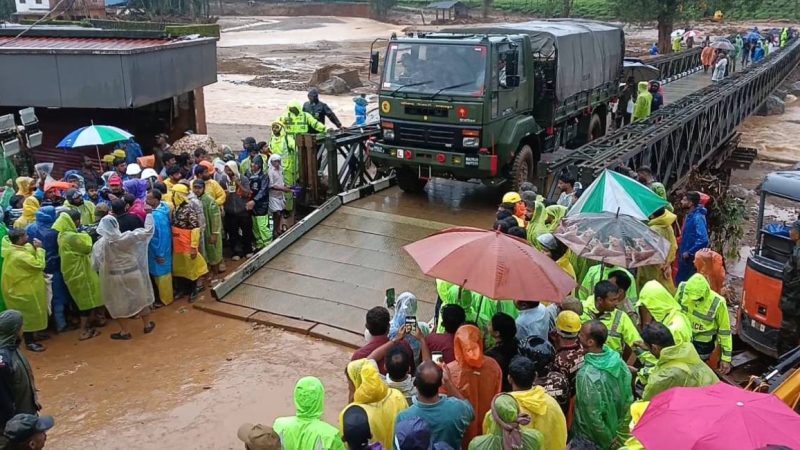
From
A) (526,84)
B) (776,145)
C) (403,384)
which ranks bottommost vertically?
(776,145)

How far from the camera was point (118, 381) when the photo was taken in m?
6.48

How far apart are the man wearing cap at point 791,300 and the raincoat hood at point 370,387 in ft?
13.5

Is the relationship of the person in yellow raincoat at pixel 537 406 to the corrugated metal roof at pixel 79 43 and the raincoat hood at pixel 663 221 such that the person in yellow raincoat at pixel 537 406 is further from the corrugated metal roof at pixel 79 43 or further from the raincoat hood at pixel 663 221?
the corrugated metal roof at pixel 79 43

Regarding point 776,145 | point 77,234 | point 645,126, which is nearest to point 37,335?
point 77,234

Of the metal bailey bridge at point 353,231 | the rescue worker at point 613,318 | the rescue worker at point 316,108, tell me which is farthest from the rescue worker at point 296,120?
the rescue worker at point 613,318

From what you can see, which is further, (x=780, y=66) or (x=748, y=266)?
(x=780, y=66)

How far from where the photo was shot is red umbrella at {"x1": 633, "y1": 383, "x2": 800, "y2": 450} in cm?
278

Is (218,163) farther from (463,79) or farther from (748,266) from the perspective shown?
(748,266)

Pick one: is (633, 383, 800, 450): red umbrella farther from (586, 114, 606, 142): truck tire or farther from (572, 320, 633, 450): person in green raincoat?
(586, 114, 606, 142): truck tire

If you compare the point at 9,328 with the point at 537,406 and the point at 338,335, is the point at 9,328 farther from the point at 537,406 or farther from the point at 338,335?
the point at 537,406

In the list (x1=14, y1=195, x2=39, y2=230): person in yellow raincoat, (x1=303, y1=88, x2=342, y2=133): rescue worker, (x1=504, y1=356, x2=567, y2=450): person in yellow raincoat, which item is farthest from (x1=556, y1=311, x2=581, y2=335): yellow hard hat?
(x1=303, y1=88, x2=342, y2=133): rescue worker

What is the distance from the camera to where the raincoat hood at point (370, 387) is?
3.75 meters

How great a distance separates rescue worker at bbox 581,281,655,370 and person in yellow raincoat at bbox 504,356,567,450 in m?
1.08

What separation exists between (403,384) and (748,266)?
4.54 metres
